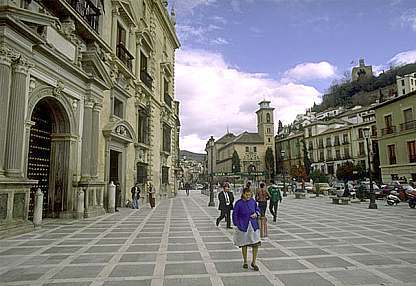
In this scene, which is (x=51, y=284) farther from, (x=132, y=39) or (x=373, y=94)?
(x=373, y=94)

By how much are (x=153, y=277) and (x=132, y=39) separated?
61.0ft

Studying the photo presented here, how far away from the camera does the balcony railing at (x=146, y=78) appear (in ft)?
73.6

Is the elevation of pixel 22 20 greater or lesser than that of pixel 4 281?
greater

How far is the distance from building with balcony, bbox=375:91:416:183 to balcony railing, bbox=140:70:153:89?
23.4 m

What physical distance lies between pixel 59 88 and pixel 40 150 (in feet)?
8.70

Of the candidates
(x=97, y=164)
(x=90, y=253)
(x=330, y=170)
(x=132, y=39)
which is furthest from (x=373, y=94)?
(x=90, y=253)

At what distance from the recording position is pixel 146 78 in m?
23.1

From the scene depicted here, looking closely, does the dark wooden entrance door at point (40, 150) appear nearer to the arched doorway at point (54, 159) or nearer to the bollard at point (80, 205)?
the arched doorway at point (54, 159)

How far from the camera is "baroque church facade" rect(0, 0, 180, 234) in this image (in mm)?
9078

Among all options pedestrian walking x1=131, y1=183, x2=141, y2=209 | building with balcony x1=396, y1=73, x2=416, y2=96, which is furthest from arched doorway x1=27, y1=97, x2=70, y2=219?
building with balcony x1=396, y1=73, x2=416, y2=96

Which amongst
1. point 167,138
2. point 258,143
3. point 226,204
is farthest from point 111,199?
point 258,143

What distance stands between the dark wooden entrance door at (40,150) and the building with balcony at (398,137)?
29.9 m

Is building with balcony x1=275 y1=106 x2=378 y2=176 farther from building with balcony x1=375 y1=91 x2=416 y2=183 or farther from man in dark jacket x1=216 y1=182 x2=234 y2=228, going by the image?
man in dark jacket x1=216 y1=182 x2=234 y2=228

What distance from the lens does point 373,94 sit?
74.1m
